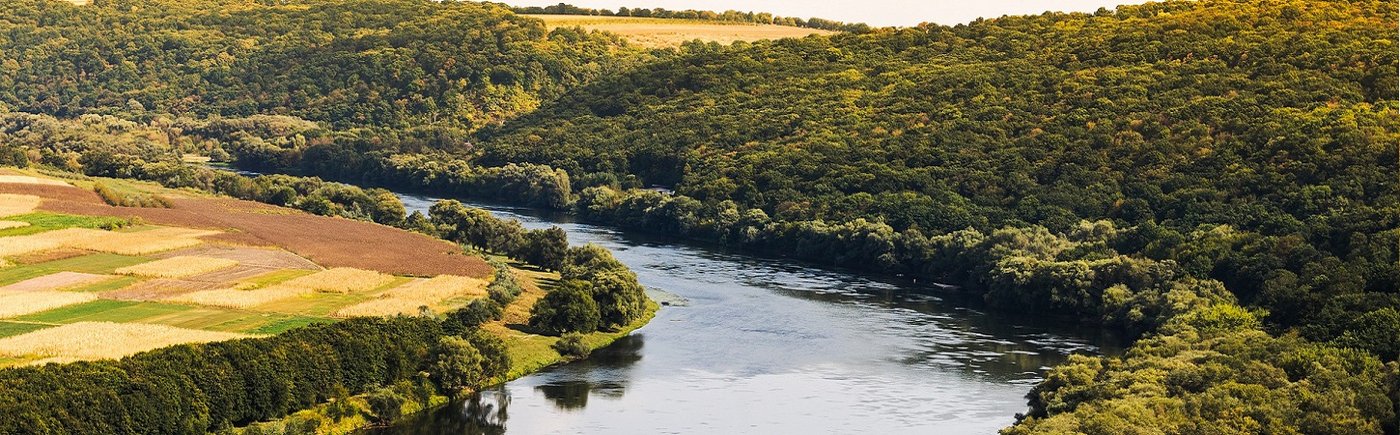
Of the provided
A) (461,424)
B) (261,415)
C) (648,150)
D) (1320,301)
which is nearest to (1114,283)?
(1320,301)

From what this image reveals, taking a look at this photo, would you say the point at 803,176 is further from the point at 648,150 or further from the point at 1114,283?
the point at 1114,283

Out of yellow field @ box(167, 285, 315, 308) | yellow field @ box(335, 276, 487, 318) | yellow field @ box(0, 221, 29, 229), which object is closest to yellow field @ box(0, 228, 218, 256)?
yellow field @ box(0, 221, 29, 229)

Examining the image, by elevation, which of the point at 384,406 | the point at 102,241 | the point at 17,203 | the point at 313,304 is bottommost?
the point at 17,203

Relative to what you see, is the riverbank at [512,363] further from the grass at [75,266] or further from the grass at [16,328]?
the grass at [75,266]

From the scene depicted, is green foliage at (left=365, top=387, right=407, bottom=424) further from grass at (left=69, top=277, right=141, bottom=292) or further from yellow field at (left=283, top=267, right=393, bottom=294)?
grass at (left=69, top=277, right=141, bottom=292)

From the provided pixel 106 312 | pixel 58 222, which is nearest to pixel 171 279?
pixel 106 312

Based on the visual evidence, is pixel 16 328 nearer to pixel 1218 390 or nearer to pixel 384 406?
pixel 384 406
